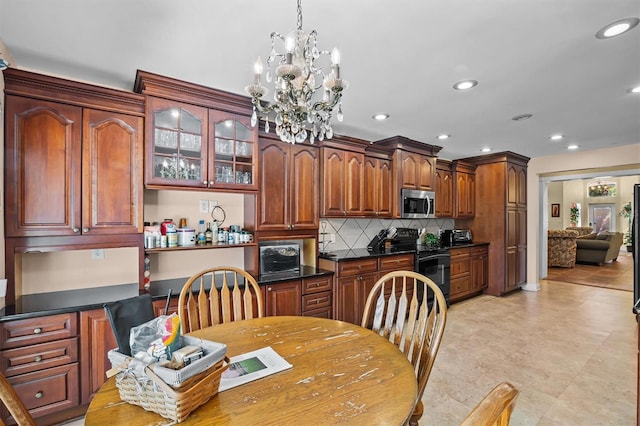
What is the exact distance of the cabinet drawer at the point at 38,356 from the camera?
6.02ft

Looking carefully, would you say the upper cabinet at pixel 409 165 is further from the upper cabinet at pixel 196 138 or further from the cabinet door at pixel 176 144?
Result: the cabinet door at pixel 176 144

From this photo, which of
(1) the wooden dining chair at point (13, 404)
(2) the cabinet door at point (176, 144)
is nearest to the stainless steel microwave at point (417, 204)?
(2) the cabinet door at point (176, 144)

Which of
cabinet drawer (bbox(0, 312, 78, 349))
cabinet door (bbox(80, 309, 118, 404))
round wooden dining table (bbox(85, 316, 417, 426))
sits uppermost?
round wooden dining table (bbox(85, 316, 417, 426))

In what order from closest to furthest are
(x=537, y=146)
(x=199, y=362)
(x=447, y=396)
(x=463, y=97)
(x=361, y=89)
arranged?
(x=199, y=362) < (x=447, y=396) < (x=361, y=89) < (x=463, y=97) < (x=537, y=146)

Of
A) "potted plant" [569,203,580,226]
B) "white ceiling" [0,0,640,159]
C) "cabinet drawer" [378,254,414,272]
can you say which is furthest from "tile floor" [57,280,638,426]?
"potted plant" [569,203,580,226]

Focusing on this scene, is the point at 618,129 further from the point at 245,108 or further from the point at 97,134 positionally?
the point at 97,134

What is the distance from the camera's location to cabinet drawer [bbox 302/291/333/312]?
306 centimetres

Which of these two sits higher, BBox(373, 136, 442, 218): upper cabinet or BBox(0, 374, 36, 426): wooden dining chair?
BBox(373, 136, 442, 218): upper cabinet

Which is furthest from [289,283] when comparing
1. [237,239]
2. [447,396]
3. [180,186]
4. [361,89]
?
[361,89]

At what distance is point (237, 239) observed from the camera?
115 inches

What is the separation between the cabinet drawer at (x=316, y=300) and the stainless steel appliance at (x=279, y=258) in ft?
1.08

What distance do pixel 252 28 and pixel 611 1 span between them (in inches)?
74.4

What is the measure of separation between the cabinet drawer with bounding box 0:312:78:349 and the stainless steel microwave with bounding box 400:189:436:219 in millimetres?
3688

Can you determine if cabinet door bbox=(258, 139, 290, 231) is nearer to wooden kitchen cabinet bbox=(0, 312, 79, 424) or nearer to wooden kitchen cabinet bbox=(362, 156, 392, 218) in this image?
wooden kitchen cabinet bbox=(362, 156, 392, 218)
